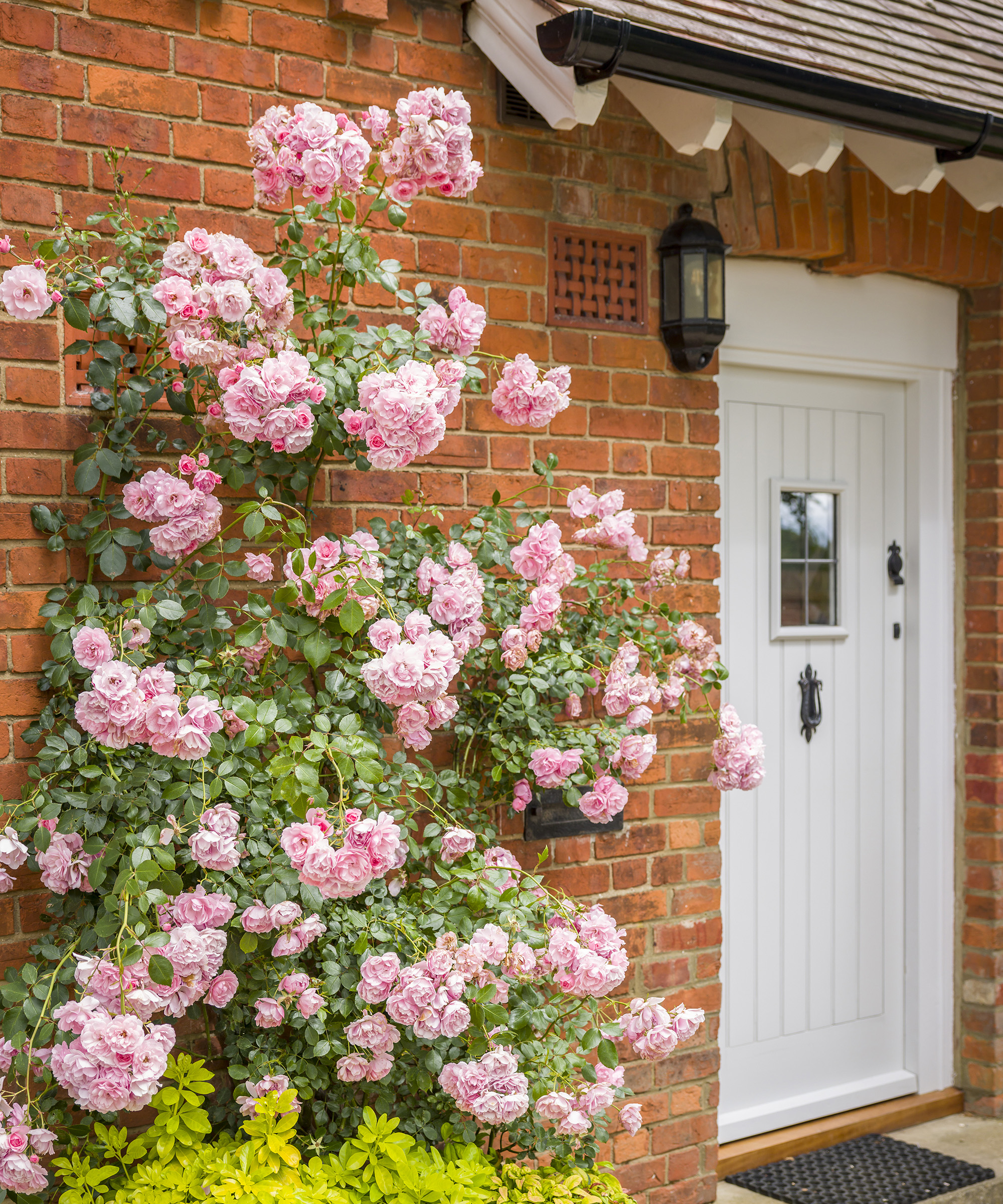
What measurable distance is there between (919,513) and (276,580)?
2.31 m

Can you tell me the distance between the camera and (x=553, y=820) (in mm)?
3047

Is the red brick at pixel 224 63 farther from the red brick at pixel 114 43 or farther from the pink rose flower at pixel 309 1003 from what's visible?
the pink rose flower at pixel 309 1003

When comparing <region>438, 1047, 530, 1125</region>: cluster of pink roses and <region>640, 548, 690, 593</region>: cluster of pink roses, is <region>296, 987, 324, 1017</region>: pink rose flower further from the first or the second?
<region>640, 548, 690, 593</region>: cluster of pink roses

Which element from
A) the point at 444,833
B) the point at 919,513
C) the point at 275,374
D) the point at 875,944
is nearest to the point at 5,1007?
the point at 444,833

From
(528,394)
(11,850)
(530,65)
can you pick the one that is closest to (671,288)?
(530,65)

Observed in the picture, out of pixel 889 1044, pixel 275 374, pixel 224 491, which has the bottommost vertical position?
pixel 889 1044

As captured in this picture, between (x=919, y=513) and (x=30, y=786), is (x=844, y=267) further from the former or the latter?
(x=30, y=786)

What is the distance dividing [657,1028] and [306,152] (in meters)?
1.85

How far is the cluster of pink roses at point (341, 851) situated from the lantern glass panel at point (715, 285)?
176cm

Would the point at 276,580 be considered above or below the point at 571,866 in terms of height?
above

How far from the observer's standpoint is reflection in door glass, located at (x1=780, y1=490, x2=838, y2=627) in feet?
12.5

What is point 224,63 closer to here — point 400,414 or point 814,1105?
point 400,414

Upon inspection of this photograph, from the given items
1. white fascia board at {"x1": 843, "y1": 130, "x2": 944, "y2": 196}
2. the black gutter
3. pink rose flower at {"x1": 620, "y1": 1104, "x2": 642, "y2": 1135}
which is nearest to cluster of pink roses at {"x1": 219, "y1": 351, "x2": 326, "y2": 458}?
the black gutter

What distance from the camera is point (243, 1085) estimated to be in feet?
7.97
